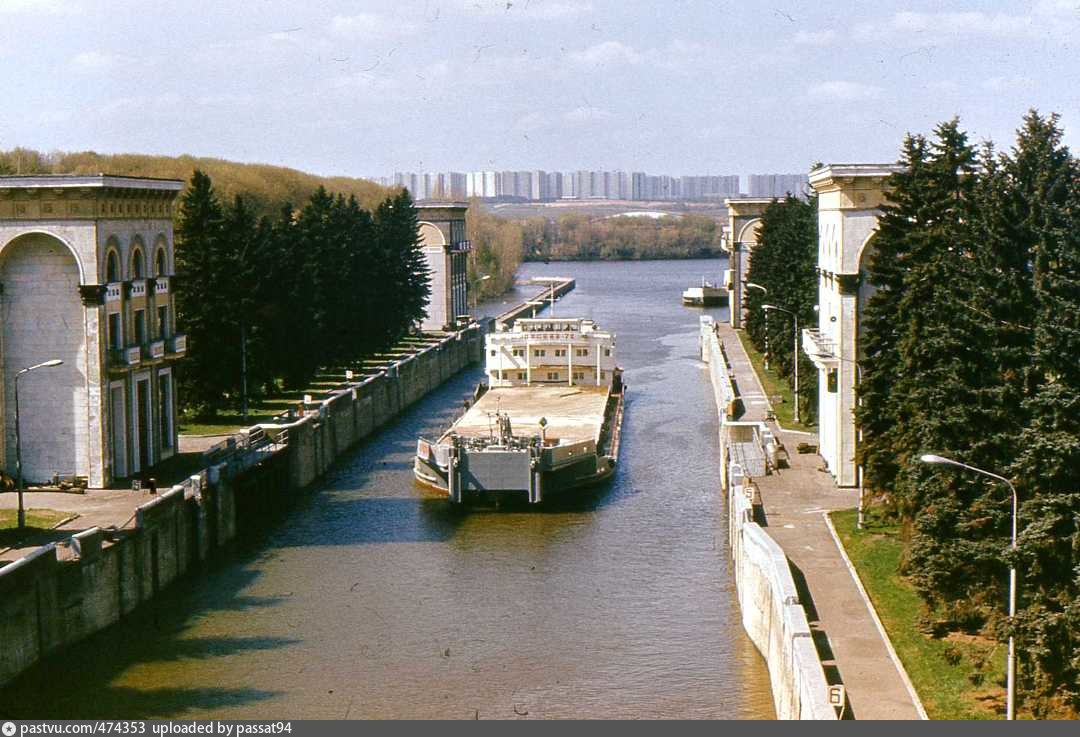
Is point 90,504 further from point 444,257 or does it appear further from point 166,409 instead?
point 444,257

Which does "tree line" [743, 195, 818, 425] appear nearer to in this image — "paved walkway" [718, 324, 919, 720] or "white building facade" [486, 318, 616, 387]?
"paved walkway" [718, 324, 919, 720]

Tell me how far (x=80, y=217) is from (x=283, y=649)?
16201mm

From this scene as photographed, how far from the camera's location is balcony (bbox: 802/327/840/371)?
4716 centimetres

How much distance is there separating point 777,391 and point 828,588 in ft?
115

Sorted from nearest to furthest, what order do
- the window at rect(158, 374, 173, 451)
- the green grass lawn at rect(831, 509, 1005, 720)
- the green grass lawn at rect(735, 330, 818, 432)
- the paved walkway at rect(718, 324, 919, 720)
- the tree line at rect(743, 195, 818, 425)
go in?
1. the green grass lawn at rect(831, 509, 1005, 720)
2. the paved walkway at rect(718, 324, 919, 720)
3. the window at rect(158, 374, 173, 451)
4. the green grass lawn at rect(735, 330, 818, 432)
5. the tree line at rect(743, 195, 818, 425)

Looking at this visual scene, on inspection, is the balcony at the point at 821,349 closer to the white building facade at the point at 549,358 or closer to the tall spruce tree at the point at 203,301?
the tall spruce tree at the point at 203,301

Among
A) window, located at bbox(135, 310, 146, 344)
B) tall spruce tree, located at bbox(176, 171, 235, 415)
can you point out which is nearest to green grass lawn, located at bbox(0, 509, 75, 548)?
window, located at bbox(135, 310, 146, 344)

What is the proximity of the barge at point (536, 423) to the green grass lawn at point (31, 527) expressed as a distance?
1416 centimetres

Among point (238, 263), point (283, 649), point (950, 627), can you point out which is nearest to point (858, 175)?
point (950, 627)

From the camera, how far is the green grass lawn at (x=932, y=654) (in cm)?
2675

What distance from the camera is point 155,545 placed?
132 ft

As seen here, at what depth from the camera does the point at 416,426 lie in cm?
7306

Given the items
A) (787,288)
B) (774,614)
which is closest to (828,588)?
(774,614)

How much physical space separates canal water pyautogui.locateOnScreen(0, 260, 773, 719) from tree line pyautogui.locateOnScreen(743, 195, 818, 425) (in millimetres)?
7713
